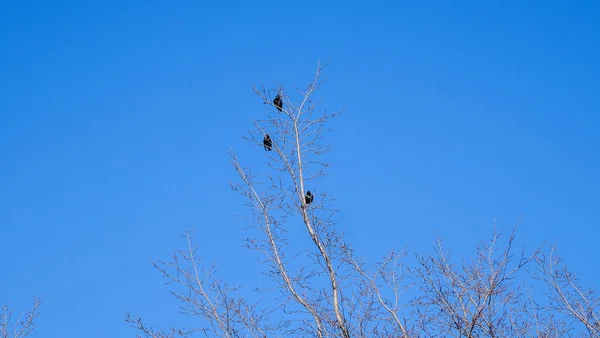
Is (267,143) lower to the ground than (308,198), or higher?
higher

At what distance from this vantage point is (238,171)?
6.87m

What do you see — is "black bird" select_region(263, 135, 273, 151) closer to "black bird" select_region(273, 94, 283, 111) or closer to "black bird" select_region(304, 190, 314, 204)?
"black bird" select_region(273, 94, 283, 111)

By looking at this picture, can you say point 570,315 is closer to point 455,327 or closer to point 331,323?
point 455,327

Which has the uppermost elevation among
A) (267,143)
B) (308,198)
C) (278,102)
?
(278,102)

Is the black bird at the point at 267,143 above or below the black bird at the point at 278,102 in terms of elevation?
below

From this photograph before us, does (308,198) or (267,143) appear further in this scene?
(267,143)

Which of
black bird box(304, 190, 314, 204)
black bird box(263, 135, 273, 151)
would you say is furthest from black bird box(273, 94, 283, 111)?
black bird box(304, 190, 314, 204)

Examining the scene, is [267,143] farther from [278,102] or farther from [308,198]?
[308,198]

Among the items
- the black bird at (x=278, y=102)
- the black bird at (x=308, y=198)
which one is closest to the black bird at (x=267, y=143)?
the black bird at (x=278, y=102)

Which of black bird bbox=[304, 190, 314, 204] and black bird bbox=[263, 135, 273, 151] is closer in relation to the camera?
black bird bbox=[304, 190, 314, 204]

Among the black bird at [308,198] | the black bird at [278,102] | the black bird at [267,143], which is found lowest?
the black bird at [308,198]

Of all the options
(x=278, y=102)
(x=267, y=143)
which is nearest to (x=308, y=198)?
(x=267, y=143)

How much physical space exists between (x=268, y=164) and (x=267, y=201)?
0.40 meters

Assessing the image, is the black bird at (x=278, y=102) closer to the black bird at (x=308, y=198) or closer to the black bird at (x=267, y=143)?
the black bird at (x=267, y=143)
